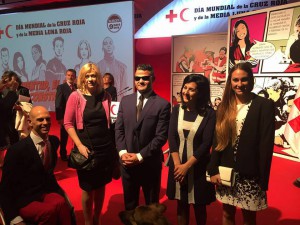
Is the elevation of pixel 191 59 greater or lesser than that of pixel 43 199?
greater

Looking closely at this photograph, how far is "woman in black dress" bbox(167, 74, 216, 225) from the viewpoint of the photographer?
223cm

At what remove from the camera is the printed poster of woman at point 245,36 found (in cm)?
448

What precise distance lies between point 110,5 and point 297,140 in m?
4.42

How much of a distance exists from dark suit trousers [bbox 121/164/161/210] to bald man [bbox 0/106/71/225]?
0.58 metres

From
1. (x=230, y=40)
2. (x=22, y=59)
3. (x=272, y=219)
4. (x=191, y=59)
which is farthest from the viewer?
(x=22, y=59)

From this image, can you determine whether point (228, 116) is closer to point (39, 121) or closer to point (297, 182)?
point (39, 121)

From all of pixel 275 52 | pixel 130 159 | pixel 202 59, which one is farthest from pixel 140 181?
pixel 202 59

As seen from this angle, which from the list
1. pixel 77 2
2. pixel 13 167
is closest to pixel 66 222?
pixel 13 167

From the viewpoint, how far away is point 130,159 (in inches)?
91.8

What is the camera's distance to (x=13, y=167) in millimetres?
1911

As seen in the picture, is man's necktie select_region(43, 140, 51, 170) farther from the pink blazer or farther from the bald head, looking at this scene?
the pink blazer

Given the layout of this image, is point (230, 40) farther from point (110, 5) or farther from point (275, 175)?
point (110, 5)

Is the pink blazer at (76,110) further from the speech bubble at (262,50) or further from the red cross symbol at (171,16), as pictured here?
the red cross symbol at (171,16)

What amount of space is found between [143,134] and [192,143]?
1.29 ft
